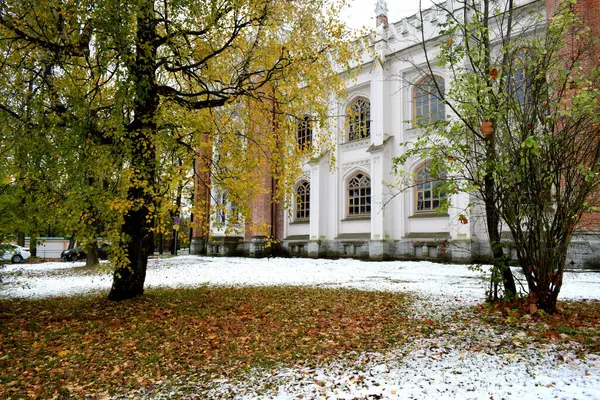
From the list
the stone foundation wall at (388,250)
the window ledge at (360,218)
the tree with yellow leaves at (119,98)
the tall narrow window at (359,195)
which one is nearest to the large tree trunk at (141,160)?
the tree with yellow leaves at (119,98)

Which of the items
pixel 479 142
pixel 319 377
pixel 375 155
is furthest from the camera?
pixel 375 155

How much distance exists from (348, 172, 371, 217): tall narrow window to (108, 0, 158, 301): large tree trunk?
13137 millimetres

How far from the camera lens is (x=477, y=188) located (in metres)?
5.67

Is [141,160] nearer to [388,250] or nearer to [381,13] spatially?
[388,250]

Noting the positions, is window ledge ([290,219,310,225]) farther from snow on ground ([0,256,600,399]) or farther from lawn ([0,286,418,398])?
snow on ground ([0,256,600,399])

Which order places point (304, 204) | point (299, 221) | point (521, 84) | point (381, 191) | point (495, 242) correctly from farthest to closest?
point (304, 204), point (299, 221), point (381, 191), point (495, 242), point (521, 84)

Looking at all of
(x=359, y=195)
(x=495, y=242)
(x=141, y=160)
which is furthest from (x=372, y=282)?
(x=359, y=195)

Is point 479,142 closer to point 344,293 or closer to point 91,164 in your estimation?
point 344,293

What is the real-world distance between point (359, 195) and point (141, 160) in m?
14.4

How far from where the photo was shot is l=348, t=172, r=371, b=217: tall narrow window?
19.4m

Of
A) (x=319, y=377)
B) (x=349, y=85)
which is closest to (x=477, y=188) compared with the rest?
(x=319, y=377)

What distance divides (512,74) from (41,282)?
14.0 m

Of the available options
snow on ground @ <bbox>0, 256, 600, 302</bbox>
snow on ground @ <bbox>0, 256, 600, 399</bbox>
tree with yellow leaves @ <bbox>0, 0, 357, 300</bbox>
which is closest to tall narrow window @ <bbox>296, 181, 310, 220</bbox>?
snow on ground @ <bbox>0, 256, 600, 302</bbox>

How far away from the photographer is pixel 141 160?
6.57 metres
